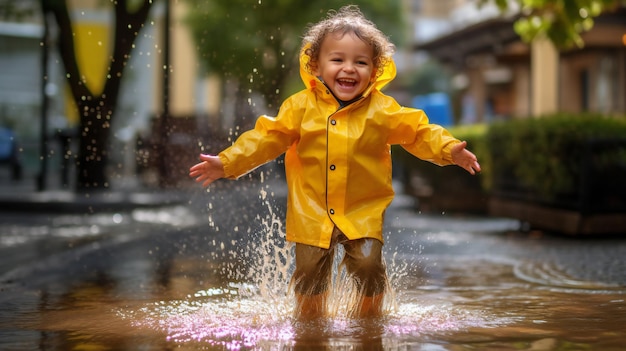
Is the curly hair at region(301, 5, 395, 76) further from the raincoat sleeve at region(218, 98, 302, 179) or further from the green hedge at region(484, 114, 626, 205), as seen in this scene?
the green hedge at region(484, 114, 626, 205)

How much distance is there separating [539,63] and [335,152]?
1938cm

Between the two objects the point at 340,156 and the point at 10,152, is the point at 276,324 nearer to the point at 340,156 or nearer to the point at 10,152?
the point at 340,156

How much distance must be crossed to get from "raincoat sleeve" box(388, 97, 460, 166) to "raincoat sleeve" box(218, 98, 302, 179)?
0.51 m

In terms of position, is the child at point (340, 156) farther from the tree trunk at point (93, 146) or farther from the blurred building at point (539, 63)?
the blurred building at point (539, 63)

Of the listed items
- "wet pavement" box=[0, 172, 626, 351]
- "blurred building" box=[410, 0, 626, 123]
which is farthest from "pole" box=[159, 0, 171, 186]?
"blurred building" box=[410, 0, 626, 123]

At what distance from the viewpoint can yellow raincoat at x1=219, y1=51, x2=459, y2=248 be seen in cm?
491

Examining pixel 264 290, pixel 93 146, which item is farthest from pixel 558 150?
pixel 93 146

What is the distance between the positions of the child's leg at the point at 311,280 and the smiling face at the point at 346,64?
80cm

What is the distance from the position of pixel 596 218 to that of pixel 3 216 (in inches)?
323

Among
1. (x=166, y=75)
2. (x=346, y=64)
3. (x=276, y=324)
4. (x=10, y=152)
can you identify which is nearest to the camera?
(x=276, y=324)

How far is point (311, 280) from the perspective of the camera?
4.95 m

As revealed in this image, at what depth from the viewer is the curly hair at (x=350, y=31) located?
4.98m

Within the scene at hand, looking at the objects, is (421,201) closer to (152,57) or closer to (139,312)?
(139,312)

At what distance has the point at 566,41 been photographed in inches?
408
